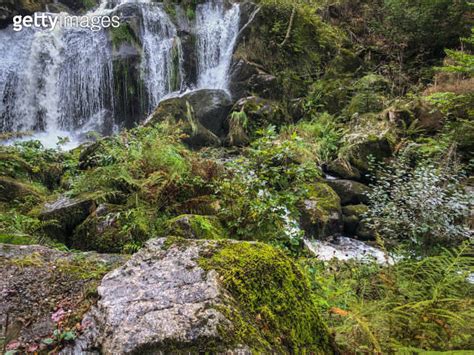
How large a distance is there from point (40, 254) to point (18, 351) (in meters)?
0.98

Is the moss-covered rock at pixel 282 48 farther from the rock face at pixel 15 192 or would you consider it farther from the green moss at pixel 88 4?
the rock face at pixel 15 192

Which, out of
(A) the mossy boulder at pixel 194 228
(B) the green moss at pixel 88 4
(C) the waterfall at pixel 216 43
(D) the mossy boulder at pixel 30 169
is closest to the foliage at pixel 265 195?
(A) the mossy boulder at pixel 194 228

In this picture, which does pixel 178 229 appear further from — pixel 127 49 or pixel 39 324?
pixel 127 49

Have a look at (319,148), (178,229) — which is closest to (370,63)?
(319,148)

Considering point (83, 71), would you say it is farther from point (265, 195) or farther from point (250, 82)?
point (265, 195)

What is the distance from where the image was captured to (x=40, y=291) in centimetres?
176

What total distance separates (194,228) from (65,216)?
1.77 meters

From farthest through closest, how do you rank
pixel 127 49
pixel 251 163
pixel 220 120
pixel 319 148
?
pixel 127 49
pixel 220 120
pixel 319 148
pixel 251 163

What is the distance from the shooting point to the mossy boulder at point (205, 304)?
4.14 feet

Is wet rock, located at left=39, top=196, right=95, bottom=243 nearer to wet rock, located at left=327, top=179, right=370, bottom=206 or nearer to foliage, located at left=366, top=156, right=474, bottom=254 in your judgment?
foliage, located at left=366, top=156, right=474, bottom=254

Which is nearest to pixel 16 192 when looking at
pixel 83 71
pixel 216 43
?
pixel 83 71

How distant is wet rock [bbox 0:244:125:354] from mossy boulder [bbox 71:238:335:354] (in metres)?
0.21

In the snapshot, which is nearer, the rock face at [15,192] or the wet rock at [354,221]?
the rock face at [15,192]

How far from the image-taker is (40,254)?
222cm
